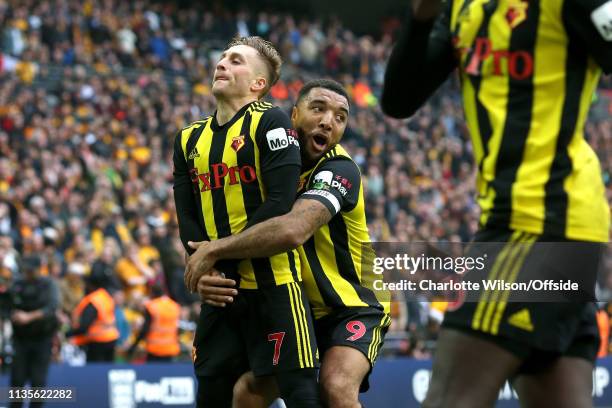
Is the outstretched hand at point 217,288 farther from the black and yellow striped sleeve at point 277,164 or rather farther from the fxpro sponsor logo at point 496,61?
the fxpro sponsor logo at point 496,61

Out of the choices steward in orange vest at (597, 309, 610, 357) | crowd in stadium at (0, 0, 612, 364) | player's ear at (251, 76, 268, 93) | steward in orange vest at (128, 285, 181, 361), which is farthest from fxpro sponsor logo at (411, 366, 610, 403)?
player's ear at (251, 76, 268, 93)

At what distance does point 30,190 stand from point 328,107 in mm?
12108

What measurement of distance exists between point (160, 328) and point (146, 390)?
43.1 inches

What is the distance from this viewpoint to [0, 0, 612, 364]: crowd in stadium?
15445mm

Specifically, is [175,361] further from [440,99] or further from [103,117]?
[440,99]

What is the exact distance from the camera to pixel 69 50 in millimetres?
23000

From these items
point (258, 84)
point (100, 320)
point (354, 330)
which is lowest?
point (354, 330)

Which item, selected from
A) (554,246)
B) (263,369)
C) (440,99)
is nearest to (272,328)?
(263,369)

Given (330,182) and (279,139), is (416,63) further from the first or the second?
(330,182)

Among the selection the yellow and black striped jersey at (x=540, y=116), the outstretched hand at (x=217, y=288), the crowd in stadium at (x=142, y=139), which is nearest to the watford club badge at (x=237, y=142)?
the outstretched hand at (x=217, y=288)

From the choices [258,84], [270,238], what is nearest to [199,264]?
[270,238]

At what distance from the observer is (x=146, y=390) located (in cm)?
1254

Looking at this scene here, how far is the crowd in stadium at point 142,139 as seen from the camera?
15445 mm

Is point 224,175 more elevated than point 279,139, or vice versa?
point 279,139
